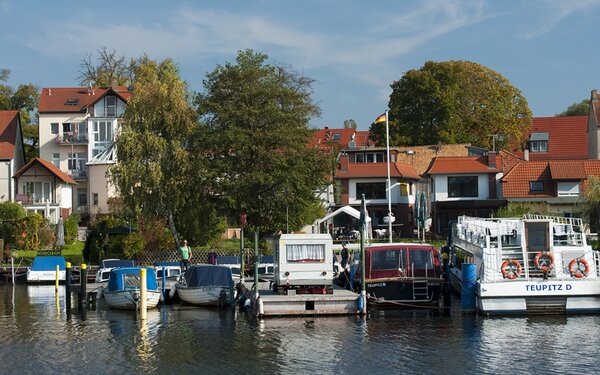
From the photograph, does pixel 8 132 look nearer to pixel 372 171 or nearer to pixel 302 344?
pixel 372 171

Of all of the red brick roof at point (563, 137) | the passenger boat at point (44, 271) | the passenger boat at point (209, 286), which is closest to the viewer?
the passenger boat at point (209, 286)

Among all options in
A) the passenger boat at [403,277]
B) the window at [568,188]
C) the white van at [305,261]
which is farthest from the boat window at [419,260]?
the window at [568,188]

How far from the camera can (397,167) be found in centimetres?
7638

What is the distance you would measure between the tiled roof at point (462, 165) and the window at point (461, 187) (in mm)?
899

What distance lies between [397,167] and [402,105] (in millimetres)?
14185

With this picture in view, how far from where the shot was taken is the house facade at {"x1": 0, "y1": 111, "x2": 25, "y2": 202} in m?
80.4

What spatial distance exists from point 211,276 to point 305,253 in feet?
20.7

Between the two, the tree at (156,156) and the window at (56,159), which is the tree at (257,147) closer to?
the tree at (156,156)

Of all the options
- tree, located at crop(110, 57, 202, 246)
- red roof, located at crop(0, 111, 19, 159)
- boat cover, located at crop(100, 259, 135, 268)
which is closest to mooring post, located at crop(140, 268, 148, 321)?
boat cover, located at crop(100, 259, 135, 268)

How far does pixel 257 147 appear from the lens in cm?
5238

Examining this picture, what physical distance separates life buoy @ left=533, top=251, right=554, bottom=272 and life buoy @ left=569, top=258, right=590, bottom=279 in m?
0.69

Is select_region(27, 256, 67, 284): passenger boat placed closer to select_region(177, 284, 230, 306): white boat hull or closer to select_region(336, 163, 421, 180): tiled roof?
select_region(177, 284, 230, 306): white boat hull

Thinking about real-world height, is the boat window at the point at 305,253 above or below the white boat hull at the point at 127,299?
above

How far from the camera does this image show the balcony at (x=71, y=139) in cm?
8675
